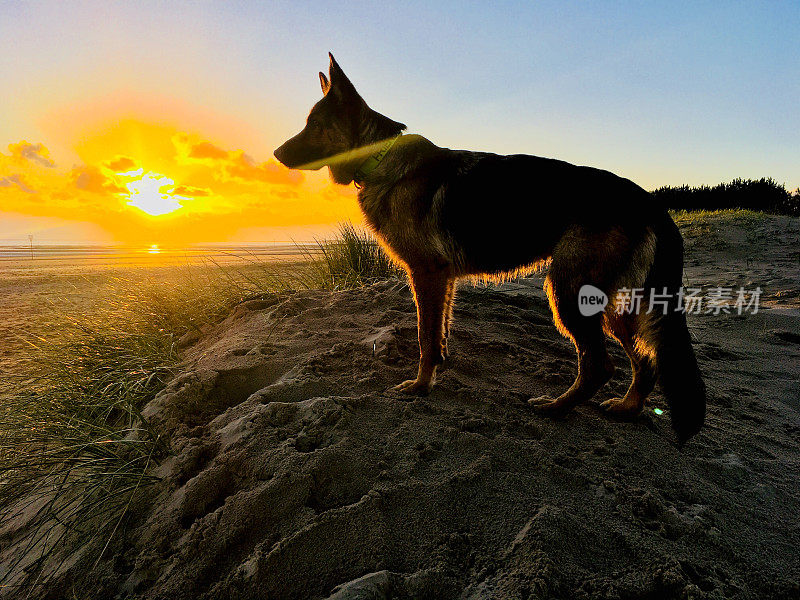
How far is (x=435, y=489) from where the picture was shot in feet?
5.83

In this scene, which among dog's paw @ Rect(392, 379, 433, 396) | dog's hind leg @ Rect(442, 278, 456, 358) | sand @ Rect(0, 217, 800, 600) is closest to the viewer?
sand @ Rect(0, 217, 800, 600)

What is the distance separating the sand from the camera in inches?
57.8

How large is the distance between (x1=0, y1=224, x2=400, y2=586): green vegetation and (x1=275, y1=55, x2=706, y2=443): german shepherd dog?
5.04 ft

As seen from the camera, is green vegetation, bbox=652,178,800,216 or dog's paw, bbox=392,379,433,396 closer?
dog's paw, bbox=392,379,433,396

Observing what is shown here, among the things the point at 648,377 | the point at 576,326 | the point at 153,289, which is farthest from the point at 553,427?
the point at 153,289

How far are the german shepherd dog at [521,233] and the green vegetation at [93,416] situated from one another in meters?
1.54

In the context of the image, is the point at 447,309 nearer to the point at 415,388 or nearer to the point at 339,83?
the point at 415,388

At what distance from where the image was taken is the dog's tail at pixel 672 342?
91.9 inches

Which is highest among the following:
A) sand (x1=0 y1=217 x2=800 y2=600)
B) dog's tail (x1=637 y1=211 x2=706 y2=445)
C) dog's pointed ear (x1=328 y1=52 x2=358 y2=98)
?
dog's pointed ear (x1=328 y1=52 x2=358 y2=98)

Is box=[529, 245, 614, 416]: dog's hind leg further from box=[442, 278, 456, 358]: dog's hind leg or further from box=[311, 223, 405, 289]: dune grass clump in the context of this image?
box=[311, 223, 405, 289]: dune grass clump

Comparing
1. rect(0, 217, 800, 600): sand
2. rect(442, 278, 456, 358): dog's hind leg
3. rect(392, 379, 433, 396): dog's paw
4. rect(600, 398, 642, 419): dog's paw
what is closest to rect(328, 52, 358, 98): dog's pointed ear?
rect(442, 278, 456, 358): dog's hind leg

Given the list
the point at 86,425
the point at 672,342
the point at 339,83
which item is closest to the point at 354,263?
the point at 339,83

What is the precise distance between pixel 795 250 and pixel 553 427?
31.2 ft

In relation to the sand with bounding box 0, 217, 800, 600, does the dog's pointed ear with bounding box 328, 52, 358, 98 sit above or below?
above
